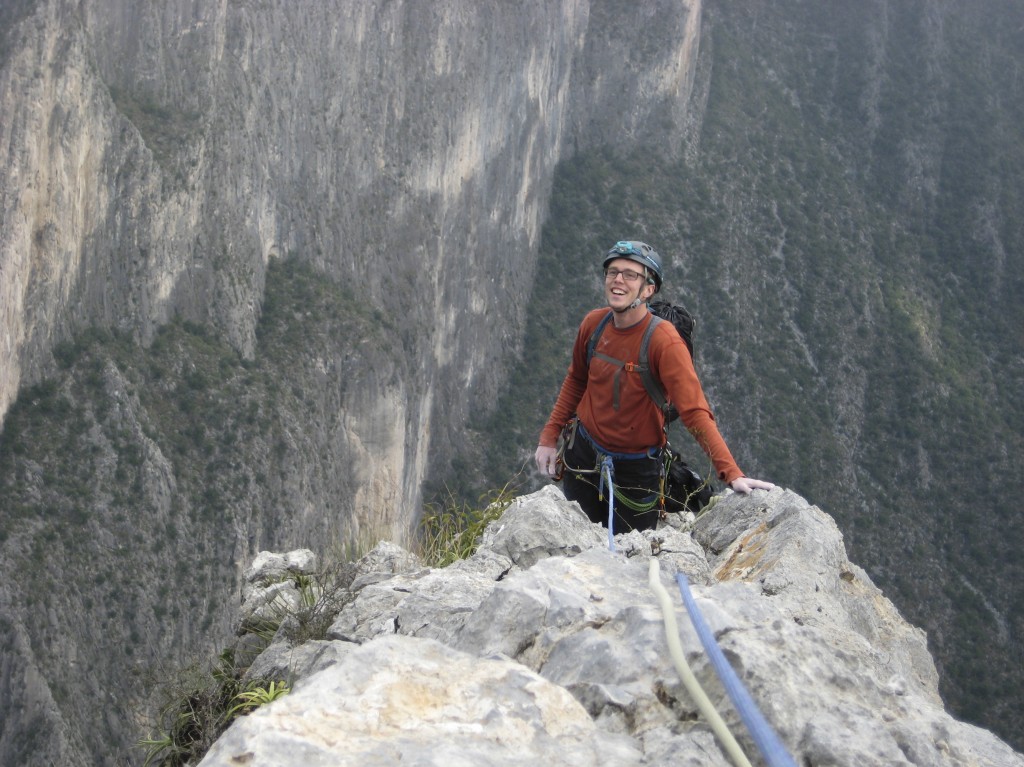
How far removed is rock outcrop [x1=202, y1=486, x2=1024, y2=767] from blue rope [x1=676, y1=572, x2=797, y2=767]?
0.06 m

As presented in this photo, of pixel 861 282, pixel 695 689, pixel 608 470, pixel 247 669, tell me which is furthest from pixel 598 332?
pixel 861 282

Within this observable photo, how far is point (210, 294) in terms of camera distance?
33125 millimetres

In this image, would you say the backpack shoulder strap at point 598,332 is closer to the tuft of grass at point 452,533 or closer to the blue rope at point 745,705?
the tuft of grass at point 452,533

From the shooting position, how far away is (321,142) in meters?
37.8

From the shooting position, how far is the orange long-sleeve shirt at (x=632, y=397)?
6.05 m

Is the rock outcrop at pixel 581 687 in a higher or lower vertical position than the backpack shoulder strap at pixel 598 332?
lower

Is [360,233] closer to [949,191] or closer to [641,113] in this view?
[641,113]

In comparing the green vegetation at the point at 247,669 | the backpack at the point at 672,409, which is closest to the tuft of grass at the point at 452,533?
the green vegetation at the point at 247,669

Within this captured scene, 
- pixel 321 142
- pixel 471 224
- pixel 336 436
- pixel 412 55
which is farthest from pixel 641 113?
pixel 336 436

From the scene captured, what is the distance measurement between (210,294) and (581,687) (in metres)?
31.3

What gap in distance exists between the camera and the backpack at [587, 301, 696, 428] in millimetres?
6418

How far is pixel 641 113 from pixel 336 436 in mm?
34860

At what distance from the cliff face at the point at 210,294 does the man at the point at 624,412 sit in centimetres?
1279

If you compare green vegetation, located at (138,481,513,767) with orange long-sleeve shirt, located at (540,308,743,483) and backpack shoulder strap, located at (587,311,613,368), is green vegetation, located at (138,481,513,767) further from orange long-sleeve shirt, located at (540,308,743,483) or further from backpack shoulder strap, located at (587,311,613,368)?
backpack shoulder strap, located at (587,311,613,368)
